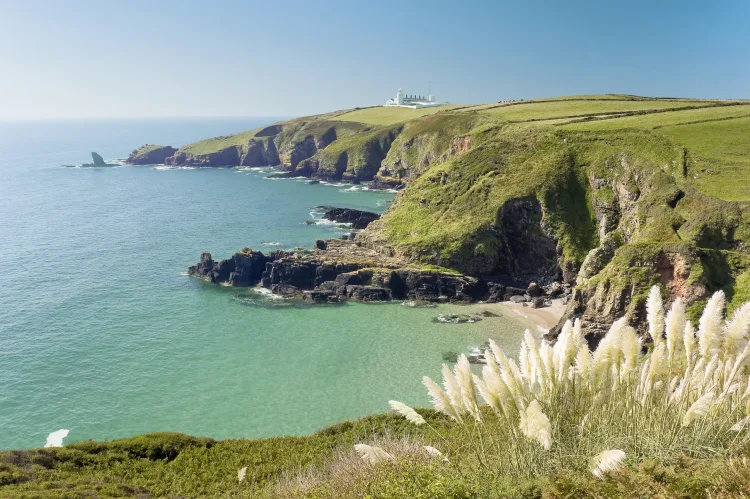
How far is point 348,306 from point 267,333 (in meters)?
10.1

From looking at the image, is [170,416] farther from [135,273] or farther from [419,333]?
[135,273]

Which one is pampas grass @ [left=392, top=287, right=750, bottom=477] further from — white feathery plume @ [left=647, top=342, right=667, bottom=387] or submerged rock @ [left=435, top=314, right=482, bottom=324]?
submerged rock @ [left=435, top=314, right=482, bottom=324]

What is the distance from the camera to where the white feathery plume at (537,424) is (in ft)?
20.7

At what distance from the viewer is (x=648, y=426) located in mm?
7629

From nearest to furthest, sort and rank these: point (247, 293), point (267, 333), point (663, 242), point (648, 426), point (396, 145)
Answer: point (648, 426) → point (663, 242) → point (267, 333) → point (247, 293) → point (396, 145)

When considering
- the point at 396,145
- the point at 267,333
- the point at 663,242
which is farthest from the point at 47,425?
the point at 396,145

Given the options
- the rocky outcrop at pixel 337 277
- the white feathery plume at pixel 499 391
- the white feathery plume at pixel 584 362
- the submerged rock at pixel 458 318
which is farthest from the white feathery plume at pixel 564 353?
the rocky outcrop at pixel 337 277

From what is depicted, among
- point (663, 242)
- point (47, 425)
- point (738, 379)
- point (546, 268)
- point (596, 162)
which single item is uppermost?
point (596, 162)

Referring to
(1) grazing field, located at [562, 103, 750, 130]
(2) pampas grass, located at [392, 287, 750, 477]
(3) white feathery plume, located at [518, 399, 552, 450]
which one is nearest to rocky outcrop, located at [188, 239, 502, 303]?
(1) grazing field, located at [562, 103, 750, 130]

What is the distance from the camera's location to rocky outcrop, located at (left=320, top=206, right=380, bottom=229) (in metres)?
87.1

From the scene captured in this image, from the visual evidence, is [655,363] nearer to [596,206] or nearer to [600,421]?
[600,421]

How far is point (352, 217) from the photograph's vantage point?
89.6 metres

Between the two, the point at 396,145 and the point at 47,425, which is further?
the point at 396,145

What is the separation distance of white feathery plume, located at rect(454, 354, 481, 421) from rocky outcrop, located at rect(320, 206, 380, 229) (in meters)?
78.5
